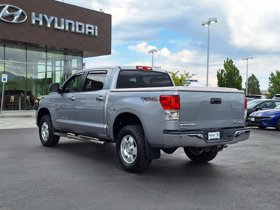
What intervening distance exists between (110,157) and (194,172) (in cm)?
238

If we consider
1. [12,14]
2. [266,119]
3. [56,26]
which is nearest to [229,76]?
[56,26]

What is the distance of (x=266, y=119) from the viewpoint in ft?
58.8

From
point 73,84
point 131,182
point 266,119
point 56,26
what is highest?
point 56,26

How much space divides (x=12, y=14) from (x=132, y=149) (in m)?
21.9

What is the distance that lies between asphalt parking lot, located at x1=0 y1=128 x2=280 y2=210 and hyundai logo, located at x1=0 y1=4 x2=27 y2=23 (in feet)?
59.8

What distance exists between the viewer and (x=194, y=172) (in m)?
7.84

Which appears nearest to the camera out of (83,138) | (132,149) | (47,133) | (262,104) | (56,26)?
(132,149)

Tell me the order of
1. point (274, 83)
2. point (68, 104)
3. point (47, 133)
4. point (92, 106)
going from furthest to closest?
point (274, 83) → point (47, 133) → point (68, 104) → point (92, 106)

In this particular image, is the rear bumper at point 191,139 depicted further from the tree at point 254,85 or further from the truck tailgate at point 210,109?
the tree at point 254,85

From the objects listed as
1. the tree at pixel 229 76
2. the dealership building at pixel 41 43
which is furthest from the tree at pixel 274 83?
the dealership building at pixel 41 43

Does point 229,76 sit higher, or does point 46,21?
point 46,21

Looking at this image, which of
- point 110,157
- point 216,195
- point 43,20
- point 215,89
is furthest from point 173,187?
point 43,20

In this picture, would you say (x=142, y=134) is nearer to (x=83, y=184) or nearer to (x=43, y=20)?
(x=83, y=184)

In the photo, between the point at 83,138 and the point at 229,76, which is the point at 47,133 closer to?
the point at 83,138
